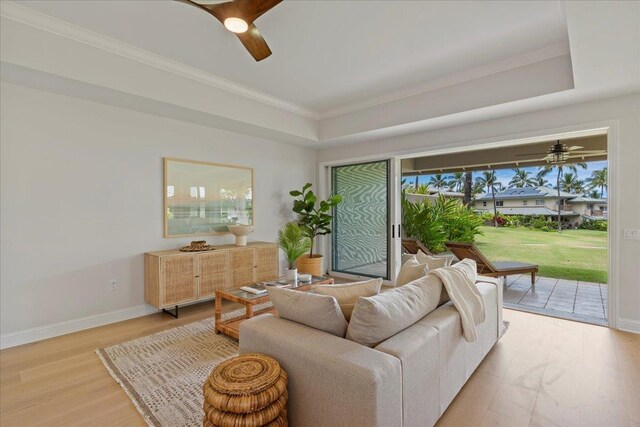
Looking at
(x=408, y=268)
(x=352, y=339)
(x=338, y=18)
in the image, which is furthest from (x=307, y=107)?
(x=352, y=339)

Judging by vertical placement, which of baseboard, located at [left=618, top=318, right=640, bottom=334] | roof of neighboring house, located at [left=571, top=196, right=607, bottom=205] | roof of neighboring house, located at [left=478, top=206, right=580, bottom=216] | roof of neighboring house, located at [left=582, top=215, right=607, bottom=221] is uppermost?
roof of neighboring house, located at [left=571, top=196, right=607, bottom=205]

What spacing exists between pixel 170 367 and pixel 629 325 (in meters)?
4.45

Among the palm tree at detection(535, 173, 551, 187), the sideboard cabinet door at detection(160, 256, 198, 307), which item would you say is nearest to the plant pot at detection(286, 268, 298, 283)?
the sideboard cabinet door at detection(160, 256, 198, 307)

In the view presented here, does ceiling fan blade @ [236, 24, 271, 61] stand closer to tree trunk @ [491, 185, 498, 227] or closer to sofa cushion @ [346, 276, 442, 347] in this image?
sofa cushion @ [346, 276, 442, 347]

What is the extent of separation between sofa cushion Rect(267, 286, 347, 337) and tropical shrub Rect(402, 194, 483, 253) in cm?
499

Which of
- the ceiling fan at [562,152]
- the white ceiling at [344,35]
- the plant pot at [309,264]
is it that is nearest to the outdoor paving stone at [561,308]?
the ceiling fan at [562,152]

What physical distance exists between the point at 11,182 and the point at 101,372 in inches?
79.4

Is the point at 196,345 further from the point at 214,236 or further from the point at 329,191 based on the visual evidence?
the point at 329,191

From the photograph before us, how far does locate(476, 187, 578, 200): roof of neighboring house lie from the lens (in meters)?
6.95

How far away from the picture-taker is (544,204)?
23.9 ft

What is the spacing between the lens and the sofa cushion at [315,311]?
1.67 metres

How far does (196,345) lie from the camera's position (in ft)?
9.52

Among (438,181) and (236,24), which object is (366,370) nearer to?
(236,24)

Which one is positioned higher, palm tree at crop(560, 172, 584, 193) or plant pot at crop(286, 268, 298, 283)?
palm tree at crop(560, 172, 584, 193)
